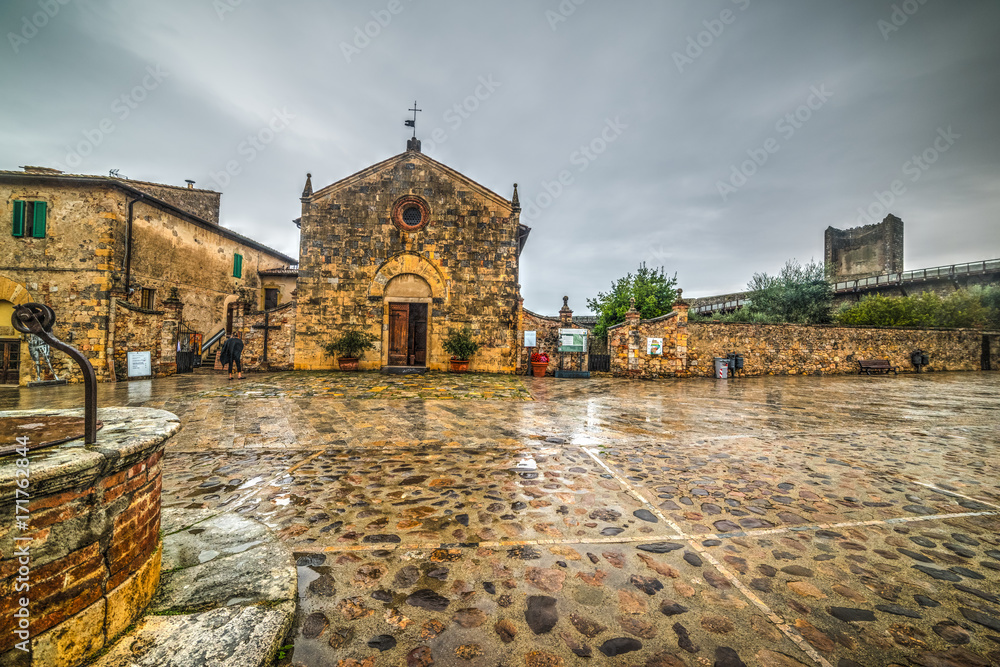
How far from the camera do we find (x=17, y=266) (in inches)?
482

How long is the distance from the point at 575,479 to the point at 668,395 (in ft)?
25.8

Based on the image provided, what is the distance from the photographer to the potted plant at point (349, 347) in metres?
14.7

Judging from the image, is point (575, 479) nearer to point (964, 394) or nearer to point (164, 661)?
point (164, 661)

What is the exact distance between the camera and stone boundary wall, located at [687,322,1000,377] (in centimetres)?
1711

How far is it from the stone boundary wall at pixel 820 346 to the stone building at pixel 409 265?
8.79 m

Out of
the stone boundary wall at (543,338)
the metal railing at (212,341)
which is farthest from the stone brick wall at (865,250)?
the metal railing at (212,341)

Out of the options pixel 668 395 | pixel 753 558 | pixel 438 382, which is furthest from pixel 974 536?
pixel 438 382

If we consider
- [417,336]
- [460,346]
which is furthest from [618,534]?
[417,336]

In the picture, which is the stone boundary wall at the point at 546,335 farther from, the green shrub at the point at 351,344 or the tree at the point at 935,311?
the tree at the point at 935,311

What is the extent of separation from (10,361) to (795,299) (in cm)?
3519

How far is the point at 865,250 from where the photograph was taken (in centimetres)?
3294

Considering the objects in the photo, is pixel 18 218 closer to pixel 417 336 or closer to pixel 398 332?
pixel 398 332

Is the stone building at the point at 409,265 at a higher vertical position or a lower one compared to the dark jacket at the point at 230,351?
higher

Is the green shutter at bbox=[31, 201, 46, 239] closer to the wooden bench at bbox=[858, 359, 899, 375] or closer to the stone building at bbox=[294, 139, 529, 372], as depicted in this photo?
the stone building at bbox=[294, 139, 529, 372]
